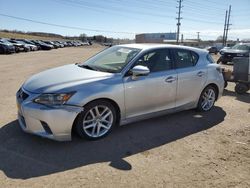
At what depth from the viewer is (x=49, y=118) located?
3840 millimetres

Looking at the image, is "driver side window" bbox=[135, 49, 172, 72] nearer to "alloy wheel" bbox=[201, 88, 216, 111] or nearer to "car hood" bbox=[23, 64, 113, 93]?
"car hood" bbox=[23, 64, 113, 93]

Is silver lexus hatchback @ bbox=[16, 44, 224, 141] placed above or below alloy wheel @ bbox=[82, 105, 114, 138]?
above

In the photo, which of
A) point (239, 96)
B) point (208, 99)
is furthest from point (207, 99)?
point (239, 96)

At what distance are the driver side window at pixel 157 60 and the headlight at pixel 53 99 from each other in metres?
1.50

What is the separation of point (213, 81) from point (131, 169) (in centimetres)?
341

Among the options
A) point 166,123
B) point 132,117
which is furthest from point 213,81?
point 132,117

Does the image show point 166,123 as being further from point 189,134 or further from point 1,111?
point 1,111

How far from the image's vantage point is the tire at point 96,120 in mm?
4160

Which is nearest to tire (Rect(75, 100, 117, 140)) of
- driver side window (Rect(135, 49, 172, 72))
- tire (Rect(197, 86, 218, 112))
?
driver side window (Rect(135, 49, 172, 72))

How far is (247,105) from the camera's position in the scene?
7.05 m

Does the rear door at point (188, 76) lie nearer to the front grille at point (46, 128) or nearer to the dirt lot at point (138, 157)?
the dirt lot at point (138, 157)

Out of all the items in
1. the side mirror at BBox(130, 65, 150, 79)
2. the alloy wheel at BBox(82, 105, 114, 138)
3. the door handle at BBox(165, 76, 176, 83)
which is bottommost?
the alloy wheel at BBox(82, 105, 114, 138)

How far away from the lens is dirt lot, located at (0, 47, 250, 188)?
329 cm

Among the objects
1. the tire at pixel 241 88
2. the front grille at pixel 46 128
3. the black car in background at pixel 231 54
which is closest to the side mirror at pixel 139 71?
the front grille at pixel 46 128
